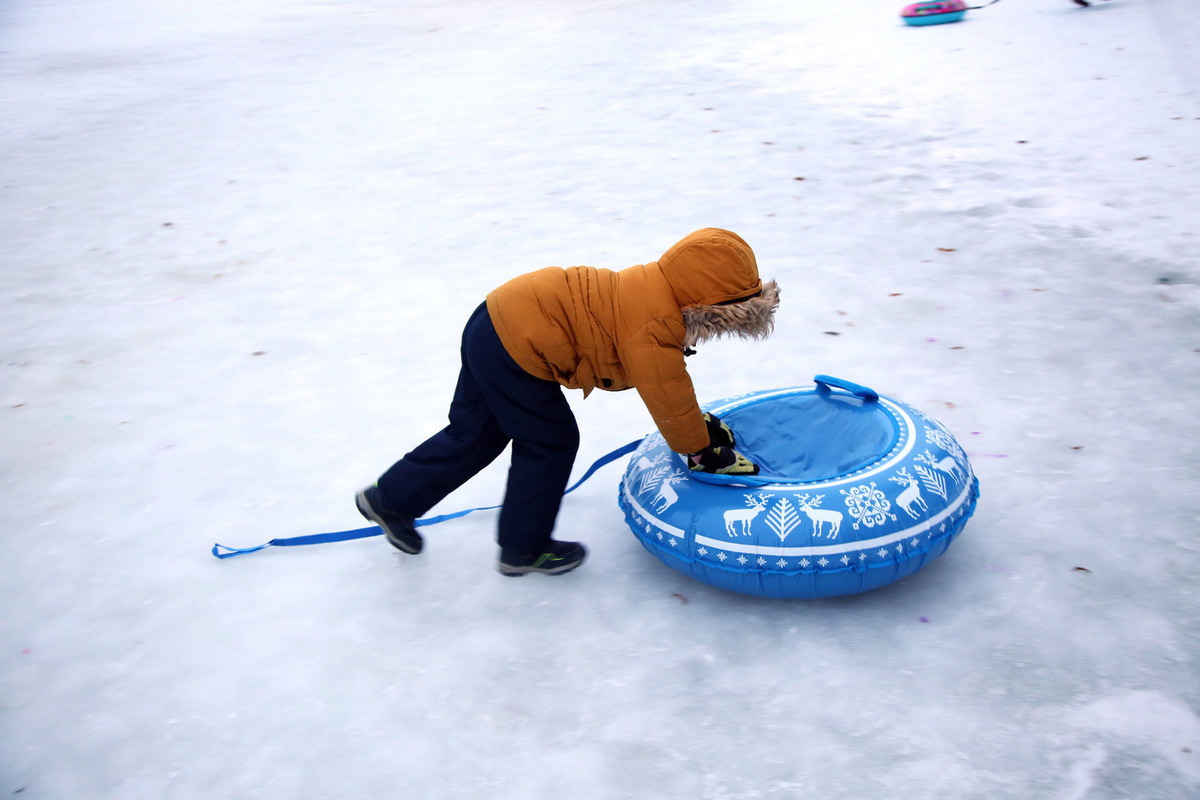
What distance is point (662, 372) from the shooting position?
2393mm

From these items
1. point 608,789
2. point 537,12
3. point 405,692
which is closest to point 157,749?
point 405,692

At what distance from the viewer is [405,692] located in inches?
95.0

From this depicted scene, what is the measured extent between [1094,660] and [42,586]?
3.18 m

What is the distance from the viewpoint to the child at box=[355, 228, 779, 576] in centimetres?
239

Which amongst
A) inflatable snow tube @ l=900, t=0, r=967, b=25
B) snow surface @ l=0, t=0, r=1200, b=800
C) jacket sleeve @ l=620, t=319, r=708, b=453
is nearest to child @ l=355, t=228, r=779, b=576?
jacket sleeve @ l=620, t=319, r=708, b=453

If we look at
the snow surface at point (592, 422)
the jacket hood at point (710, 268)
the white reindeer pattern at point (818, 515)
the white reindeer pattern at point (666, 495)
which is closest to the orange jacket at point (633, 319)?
the jacket hood at point (710, 268)

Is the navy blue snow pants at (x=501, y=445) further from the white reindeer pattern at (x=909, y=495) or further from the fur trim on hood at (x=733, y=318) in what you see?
the white reindeer pattern at (x=909, y=495)

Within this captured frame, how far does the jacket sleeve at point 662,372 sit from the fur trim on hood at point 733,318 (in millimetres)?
41

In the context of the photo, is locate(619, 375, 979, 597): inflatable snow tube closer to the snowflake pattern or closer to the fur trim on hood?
the snowflake pattern

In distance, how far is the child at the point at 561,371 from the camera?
7.84ft

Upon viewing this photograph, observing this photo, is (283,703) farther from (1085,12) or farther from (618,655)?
(1085,12)

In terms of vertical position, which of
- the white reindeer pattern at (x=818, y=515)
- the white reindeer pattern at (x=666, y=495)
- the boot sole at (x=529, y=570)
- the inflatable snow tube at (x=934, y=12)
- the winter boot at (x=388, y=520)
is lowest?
the boot sole at (x=529, y=570)

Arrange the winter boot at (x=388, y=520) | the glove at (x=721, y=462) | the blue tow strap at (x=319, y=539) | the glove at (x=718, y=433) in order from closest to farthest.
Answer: the glove at (x=721, y=462) → the glove at (x=718, y=433) → the winter boot at (x=388, y=520) → the blue tow strap at (x=319, y=539)

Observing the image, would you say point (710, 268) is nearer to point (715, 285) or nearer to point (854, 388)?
point (715, 285)
